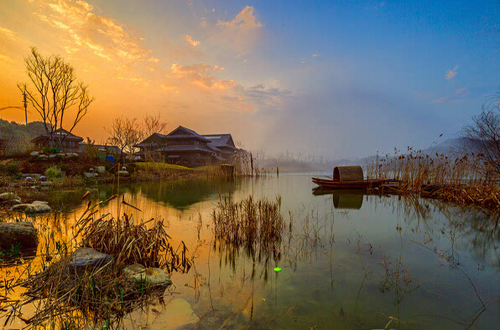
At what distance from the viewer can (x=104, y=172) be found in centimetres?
2095

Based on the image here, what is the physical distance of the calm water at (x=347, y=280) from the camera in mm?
3158

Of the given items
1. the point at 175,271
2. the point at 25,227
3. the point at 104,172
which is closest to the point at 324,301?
the point at 175,271

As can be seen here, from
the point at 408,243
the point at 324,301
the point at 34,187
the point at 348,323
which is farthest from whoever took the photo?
the point at 34,187

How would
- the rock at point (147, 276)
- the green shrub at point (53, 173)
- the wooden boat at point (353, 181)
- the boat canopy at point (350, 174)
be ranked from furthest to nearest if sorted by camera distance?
the green shrub at point (53, 173) → the boat canopy at point (350, 174) → the wooden boat at point (353, 181) → the rock at point (147, 276)

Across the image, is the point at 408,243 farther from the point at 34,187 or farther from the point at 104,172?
the point at 104,172

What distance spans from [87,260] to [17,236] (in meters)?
3.19

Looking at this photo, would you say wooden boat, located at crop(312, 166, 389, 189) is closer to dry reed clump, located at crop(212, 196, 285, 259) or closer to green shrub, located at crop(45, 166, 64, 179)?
dry reed clump, located at crop(212, 196, 285, 259)

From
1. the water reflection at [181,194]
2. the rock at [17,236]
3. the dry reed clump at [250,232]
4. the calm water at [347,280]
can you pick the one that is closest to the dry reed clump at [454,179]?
the calm water at [347,280]

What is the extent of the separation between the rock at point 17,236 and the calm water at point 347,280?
1026mm

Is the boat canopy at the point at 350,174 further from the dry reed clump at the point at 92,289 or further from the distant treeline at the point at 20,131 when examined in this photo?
the distant treeline at the point at 20,131

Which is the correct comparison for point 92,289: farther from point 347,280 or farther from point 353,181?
point 353,181

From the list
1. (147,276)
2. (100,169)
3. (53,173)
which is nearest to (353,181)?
(147,276)

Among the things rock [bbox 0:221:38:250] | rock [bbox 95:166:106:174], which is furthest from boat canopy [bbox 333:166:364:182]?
rock [bbox 95:166:106:174]

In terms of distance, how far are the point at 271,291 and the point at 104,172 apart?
22.0 meters
